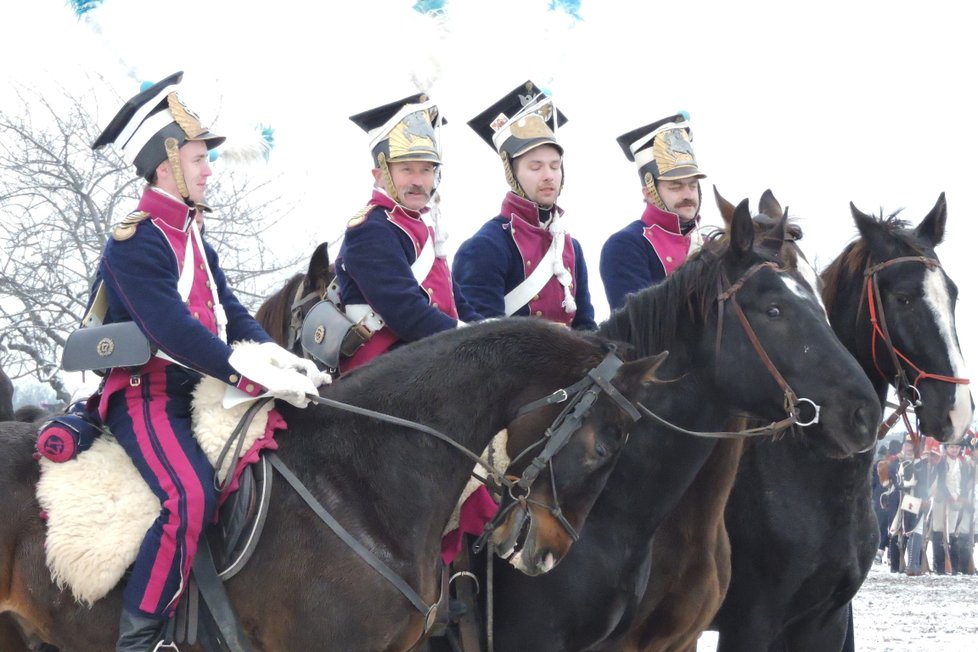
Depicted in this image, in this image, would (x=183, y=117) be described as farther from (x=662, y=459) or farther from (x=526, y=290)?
(x=662, y=459)

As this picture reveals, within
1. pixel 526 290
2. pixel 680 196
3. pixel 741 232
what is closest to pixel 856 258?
pixel 680 196

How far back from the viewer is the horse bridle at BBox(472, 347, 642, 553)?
5.43m

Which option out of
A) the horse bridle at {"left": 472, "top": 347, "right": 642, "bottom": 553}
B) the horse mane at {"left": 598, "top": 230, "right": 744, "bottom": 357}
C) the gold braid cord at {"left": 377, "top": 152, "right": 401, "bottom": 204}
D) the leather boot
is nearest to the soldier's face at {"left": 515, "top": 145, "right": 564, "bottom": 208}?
the gold braid cord at {"left": 377, "top": 152, "right": 401, "bottom": 204}

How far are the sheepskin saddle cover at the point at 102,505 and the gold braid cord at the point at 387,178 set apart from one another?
1735 mm

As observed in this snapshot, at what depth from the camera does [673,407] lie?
21.0 ft

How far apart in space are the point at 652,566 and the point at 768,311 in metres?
1.48

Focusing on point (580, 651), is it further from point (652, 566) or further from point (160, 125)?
point (160, 125)

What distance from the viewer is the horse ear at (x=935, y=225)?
770cm

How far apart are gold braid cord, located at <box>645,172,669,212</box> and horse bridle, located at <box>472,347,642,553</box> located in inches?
114

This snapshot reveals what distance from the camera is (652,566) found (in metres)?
6.78

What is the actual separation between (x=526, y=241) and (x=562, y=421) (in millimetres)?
2357

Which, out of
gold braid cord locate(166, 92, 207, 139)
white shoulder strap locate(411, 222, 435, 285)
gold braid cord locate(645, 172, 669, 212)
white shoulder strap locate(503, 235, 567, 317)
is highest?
gold braid cord locate(166, 92, 207, 139)

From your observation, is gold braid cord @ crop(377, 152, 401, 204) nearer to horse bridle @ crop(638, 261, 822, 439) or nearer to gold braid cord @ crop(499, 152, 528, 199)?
gold braid cord @ crop(499, 152, 528, 199)

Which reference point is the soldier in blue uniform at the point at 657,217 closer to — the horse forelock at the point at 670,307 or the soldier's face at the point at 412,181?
the horse forelock at the point at 670,307
